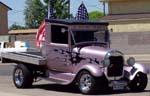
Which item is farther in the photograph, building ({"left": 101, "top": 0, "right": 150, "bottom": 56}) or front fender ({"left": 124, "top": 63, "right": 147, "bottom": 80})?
building ({"left": 101, "top": 0, "right": 150, "bottom": 56})

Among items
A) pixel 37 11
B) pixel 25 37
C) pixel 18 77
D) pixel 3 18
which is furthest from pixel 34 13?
pixel 18 77

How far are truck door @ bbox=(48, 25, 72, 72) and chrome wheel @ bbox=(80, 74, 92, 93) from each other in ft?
2.91

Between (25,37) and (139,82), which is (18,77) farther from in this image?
(25,37)

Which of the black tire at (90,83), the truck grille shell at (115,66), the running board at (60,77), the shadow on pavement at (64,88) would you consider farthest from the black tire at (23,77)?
the truck grille shell at (115,66)

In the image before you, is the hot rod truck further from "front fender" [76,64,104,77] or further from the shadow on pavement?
the shadow on pavement

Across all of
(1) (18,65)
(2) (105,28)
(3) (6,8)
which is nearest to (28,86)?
(1) (18,65)

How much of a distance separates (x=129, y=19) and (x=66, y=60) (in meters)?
38.3

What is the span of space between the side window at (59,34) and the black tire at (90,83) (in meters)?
1.46

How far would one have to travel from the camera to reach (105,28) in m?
17.7

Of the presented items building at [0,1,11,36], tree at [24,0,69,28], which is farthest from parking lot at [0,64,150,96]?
tree at [24,0,69,28]

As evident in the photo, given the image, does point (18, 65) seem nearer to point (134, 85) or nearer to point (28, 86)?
point (28, 86)

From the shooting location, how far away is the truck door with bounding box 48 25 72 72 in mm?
16953

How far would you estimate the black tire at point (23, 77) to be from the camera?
18.0m

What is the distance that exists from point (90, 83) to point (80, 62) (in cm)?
97
